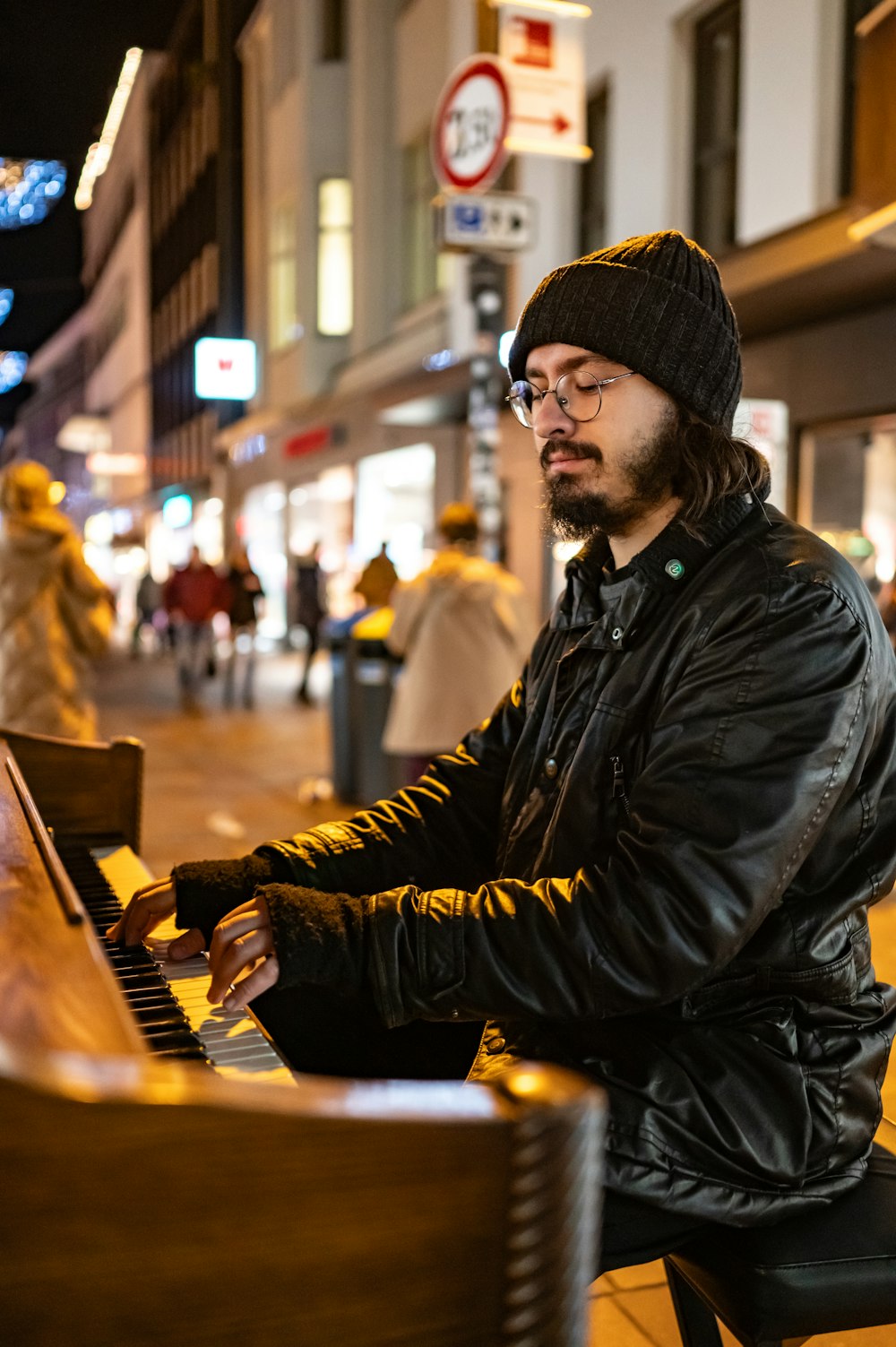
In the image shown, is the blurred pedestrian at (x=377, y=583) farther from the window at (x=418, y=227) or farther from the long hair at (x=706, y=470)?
the long hair at (x=706, y=470)

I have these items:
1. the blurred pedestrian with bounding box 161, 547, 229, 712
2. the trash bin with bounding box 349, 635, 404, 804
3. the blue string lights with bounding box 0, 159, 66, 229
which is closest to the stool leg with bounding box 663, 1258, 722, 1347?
the trash bin with bounding box 349, 635, 404, 804

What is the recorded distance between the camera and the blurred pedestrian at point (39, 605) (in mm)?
6832

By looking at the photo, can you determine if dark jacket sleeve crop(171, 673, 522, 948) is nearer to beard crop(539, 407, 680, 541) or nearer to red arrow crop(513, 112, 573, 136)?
beard crop(539, 407, 680, 541)

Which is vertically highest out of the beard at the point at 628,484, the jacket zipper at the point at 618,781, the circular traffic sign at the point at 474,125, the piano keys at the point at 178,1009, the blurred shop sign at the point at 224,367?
the blurred shop sign at the point at 224,367

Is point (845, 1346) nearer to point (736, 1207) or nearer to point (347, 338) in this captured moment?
point (736, 1207)

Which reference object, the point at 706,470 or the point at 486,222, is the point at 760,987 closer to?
the point at 706,470

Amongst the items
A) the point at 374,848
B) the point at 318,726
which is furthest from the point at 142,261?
the point at 374,848

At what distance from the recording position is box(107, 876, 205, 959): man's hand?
2.06m

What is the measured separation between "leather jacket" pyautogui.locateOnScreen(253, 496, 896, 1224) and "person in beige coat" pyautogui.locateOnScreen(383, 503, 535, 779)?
5509 millimetres

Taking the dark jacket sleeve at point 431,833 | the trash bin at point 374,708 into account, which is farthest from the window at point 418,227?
the dark jacket sleeve at point 431,833

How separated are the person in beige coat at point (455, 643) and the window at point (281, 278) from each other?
18.3 m

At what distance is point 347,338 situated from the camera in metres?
24.2

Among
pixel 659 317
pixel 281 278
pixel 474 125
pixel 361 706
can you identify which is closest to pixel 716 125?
pixel 474 125

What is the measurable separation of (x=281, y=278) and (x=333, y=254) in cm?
314
